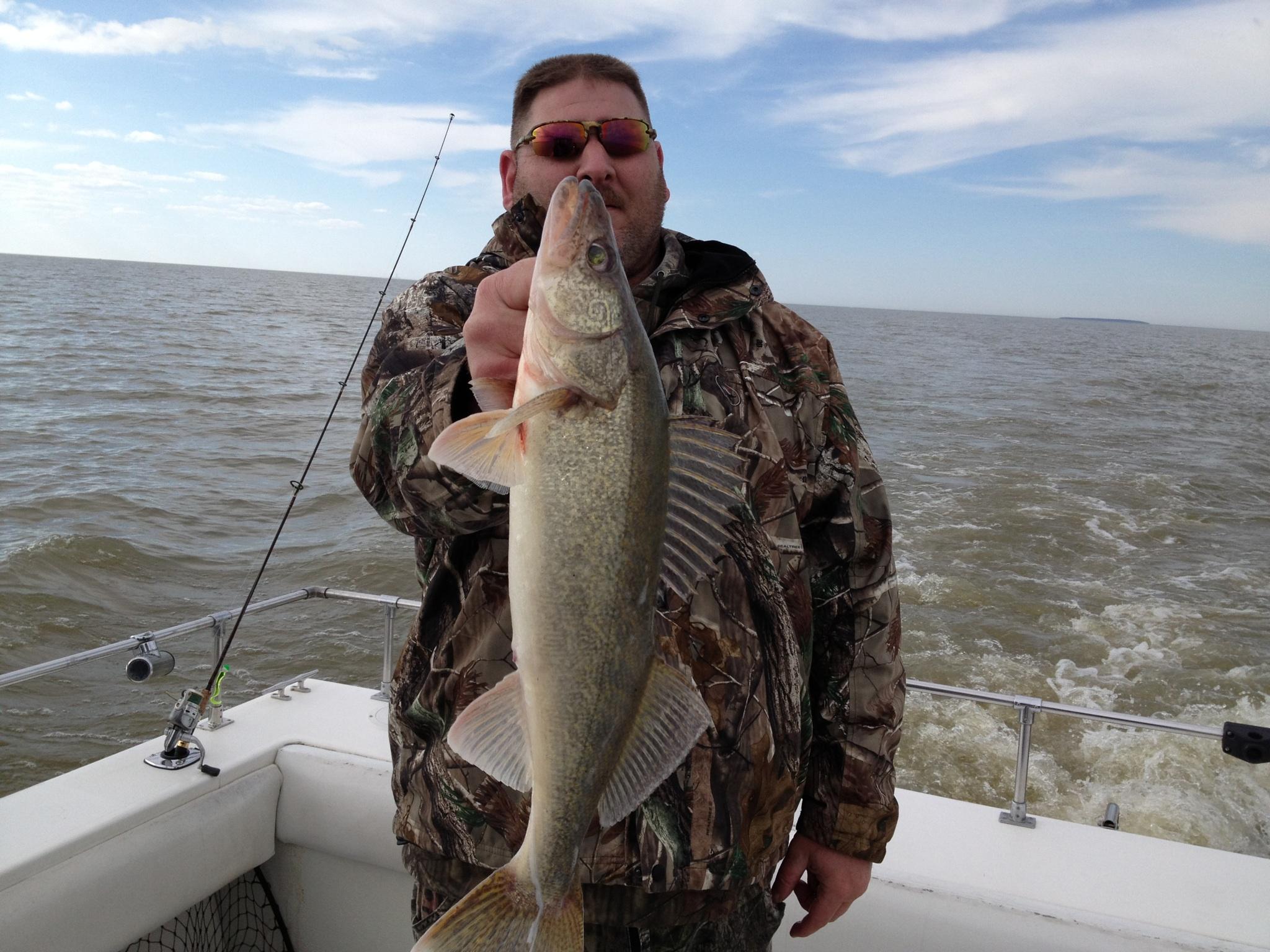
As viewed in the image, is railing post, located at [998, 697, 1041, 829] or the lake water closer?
railing post, located at [998, 697, 1041, 829]

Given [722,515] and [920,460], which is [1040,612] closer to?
[920,460]

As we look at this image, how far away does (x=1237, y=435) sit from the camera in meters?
24.4

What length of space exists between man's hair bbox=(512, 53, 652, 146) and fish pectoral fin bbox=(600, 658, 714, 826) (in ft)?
5.00

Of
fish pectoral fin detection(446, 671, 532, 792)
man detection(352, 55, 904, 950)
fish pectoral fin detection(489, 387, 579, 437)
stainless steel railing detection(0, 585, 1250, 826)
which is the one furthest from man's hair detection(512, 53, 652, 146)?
stainless steel railing detection(0, 585, 1250, 826)

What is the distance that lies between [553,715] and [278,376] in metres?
27.4

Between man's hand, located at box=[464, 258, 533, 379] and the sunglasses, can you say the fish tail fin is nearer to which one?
man's hand, located at box=[464, 258, 533, 379]

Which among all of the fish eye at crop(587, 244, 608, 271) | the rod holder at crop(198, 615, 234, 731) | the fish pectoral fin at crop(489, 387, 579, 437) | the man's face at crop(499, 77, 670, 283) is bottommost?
the rod holder at crop(198, 615, 234, 731)

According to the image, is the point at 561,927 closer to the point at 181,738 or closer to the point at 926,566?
the point at 181,738

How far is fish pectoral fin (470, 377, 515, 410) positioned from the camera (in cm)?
171

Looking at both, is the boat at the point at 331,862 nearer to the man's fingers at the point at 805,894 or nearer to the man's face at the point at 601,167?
the man's fingers at the point at 805,894

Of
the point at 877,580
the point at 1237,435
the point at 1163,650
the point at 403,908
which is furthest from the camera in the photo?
the point at 1237,435

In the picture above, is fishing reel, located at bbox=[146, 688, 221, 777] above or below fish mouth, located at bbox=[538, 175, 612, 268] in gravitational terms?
below

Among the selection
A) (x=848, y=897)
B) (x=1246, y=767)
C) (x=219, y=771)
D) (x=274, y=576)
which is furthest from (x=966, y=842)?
(x=274, y=576)

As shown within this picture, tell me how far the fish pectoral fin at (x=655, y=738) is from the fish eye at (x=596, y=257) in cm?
76
